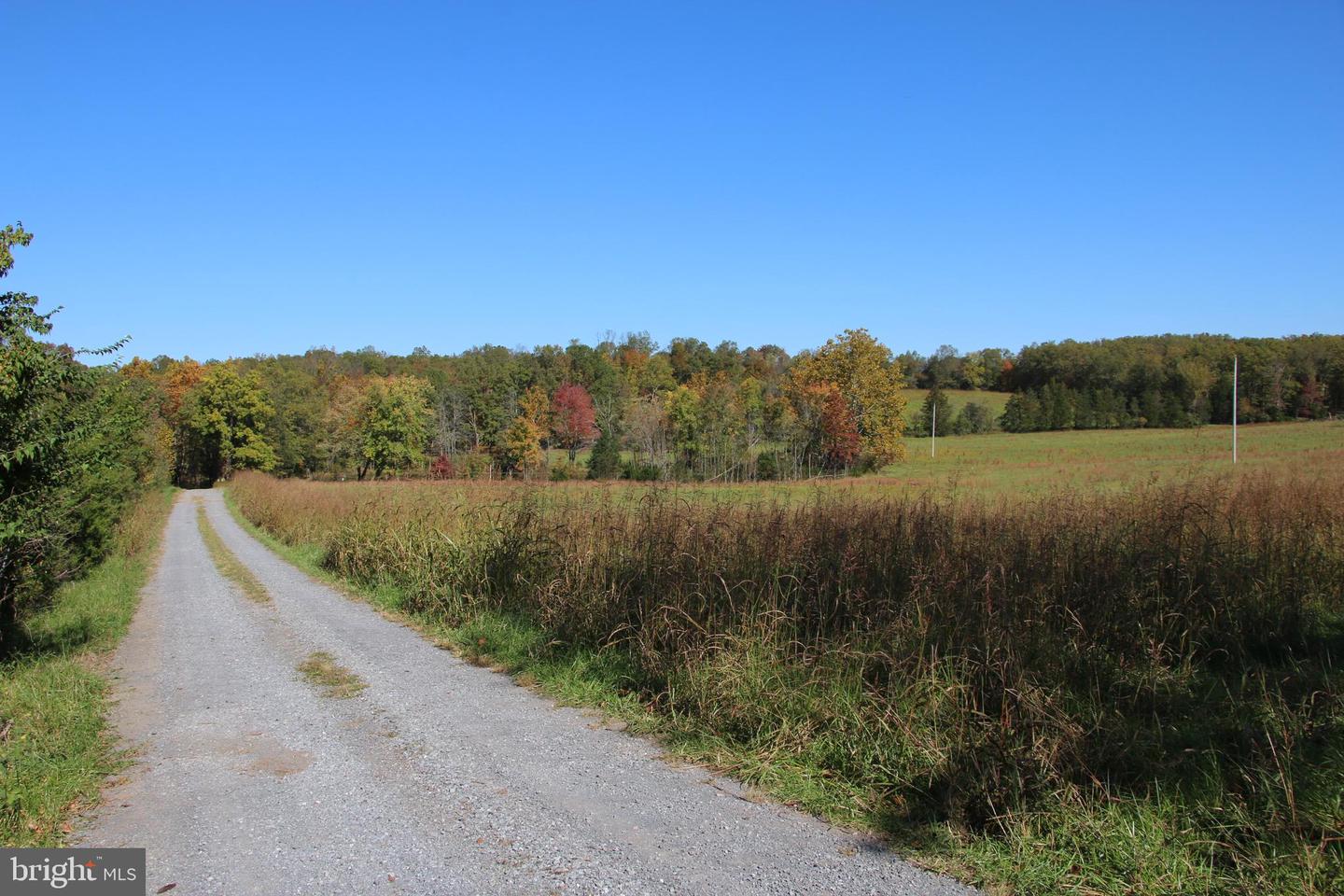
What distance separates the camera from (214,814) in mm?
4363

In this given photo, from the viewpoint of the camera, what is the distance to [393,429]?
57.6 meters

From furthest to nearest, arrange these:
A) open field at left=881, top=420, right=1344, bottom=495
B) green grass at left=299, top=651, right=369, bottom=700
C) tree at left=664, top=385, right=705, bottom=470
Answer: tree at left=664, top=385, right=705, bottom=470 → open field at left=881, top=420, right=1344, bottom=495 → green grass at left=299, top=651, right=369, bottom=700

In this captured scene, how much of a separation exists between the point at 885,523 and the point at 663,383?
312 feet

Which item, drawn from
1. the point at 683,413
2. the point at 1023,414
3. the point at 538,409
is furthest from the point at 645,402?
the point at 1023,414

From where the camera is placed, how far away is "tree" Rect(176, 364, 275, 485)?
72500 millimetres

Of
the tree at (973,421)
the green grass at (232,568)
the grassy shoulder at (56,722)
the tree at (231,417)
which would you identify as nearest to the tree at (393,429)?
the tree at (231,417)

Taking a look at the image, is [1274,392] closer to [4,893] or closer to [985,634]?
[985,634]

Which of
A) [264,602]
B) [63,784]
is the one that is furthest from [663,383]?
[63,784]

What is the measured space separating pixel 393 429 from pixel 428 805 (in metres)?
56.6

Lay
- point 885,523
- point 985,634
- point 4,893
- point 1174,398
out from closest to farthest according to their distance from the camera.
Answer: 1. point 4,893
2. point 985,634
3. point 885,523
4. point 1174,398

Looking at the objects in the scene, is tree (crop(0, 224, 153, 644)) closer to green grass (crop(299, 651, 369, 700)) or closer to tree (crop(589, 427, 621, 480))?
green grass (crop(299, 651, 369, 700))

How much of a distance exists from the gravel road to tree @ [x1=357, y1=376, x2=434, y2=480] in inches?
2056

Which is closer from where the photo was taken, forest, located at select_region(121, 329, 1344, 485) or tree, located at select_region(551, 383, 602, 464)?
forest, located at select_region(121, 329, 1344, 485)

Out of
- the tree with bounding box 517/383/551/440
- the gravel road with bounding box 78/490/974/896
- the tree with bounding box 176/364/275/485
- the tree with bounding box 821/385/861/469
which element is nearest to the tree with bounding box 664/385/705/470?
the tree with bounding box 821/385/861/469
